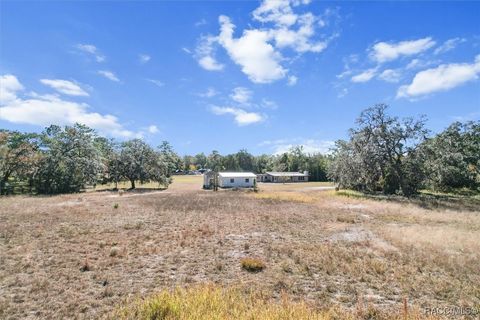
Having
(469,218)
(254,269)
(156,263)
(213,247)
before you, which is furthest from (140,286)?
(469,218)

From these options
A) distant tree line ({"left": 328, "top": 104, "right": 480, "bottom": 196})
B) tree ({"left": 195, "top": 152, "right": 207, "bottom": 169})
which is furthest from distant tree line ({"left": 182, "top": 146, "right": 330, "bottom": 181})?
distant tree line ({"left": 328, "top": 104, "right": 480, "bottom": 196})

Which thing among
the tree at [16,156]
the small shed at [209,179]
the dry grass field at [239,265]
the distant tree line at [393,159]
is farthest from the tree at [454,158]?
the tree at [16,156]

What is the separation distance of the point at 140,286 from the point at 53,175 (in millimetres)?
39417

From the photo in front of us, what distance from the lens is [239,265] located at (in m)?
9.61

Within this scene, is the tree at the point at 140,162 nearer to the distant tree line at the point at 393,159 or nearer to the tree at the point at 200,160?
the distant tree line at the point at 393,159

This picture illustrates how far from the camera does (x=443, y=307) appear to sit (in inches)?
261

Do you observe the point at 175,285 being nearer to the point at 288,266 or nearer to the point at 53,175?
the point at 288,266

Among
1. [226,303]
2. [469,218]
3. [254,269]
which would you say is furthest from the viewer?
[469,218]

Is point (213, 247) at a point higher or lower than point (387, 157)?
lower

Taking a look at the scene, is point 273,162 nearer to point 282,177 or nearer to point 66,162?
point 282,177

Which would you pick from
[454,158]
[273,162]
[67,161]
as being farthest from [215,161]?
[454,158]

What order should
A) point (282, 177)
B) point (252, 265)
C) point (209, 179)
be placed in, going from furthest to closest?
point (282, 177) < point (209, 179) < point (252, 265)

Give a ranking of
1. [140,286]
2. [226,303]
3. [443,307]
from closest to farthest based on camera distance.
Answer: [226,303] → [443,307] → [140,286]

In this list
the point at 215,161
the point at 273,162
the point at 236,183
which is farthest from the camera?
the point at 215,161
